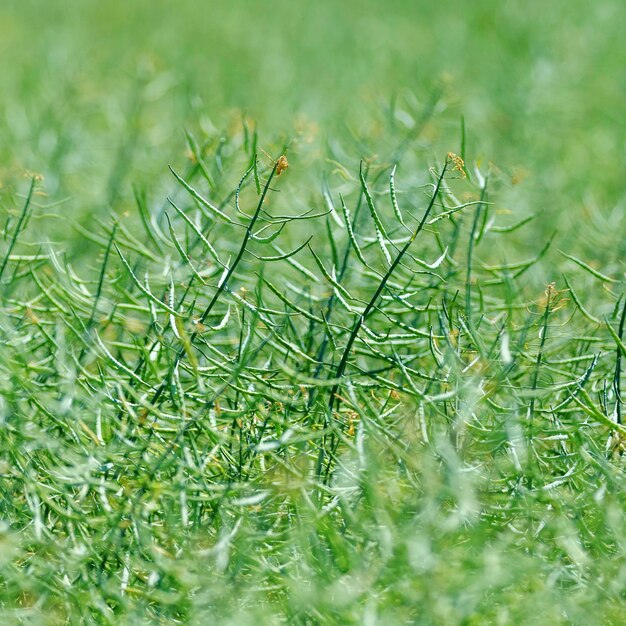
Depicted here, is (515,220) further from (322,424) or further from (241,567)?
(241,567)

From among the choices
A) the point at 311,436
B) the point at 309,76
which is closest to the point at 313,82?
the point at 309,76

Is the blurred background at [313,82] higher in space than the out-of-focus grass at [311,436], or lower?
lower

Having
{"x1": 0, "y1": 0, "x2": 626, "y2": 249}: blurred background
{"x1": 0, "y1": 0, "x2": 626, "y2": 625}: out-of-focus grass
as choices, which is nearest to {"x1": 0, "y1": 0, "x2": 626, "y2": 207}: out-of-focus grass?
{"x1": 0, "y1": 0, "x2": 626, "y2": 249}: blurred background

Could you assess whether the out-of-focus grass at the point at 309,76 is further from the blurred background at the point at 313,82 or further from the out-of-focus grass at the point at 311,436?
the out-of-focus grass at the point at 311,436

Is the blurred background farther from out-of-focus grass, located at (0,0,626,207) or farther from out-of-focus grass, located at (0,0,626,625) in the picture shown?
out-of-focus grass, located at (0,0,626,625)

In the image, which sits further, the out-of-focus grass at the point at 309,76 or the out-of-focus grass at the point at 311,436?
the out-of-focus grass at the point at 309,76

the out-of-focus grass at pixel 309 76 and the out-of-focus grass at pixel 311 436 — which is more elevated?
the out-of-focus grass at pixel 311 436

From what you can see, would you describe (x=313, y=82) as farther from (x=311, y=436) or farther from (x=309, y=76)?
(x=311, y=436)

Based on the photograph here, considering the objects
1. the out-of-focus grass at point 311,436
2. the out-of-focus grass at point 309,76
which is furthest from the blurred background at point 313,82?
the out-of-focus grass at point 311,436
